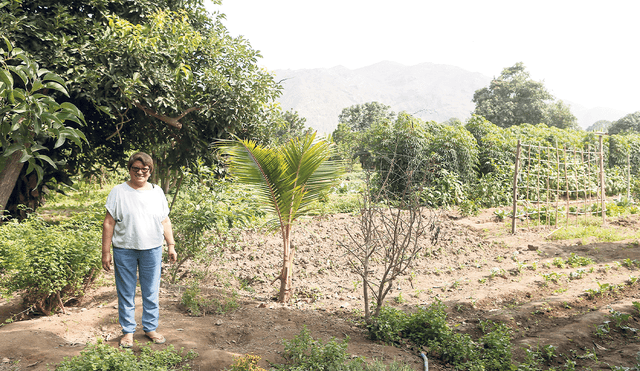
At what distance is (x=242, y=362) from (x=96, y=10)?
5.58 metres

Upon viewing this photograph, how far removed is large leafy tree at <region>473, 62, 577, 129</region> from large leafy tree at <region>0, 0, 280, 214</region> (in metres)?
30.2

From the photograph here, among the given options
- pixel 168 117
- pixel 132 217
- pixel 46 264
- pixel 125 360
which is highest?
pixel 168 117

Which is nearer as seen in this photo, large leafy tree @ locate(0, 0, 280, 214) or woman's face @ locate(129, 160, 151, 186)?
woman's face @ locate(129, 160, 151, 186)

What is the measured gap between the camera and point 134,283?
9.90ft

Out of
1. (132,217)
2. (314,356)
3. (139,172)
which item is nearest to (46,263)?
(132,217)

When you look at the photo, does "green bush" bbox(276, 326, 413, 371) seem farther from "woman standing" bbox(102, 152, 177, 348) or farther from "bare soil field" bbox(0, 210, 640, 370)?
"woman standing" bbox(102, 152, 177, 348)

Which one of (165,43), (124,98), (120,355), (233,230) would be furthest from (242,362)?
(165,43)

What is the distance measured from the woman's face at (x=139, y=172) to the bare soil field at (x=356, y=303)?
4.08ft

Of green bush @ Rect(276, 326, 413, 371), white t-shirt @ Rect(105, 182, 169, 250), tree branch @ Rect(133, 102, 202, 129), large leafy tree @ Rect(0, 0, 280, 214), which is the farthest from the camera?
tree branch @ Rect(133, 102, 202, 129)

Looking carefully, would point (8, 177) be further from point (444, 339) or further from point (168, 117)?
point (444, 339)

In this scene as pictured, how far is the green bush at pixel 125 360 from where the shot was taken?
2311 mm

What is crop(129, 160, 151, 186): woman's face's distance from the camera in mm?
2918

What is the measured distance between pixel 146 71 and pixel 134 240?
9.89ft

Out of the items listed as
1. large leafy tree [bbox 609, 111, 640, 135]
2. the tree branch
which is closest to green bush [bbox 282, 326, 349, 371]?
the tree branch
